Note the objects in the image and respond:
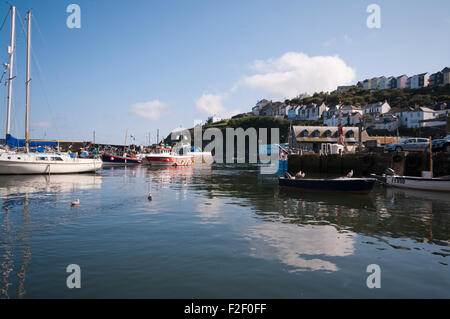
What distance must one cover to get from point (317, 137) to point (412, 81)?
11218cm

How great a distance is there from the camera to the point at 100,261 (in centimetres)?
865

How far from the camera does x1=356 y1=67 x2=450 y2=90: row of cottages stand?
13425 cm

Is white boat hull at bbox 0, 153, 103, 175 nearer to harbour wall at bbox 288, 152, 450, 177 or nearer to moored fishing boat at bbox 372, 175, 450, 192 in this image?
harbour wall at bbox 288, 152, 450, 177

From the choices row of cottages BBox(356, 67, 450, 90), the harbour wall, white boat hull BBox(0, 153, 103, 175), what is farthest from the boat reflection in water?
row of cottages BBox(356, 67, 450, 90)

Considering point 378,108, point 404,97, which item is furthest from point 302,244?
point 404,97

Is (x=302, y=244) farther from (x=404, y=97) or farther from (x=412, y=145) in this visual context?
(x=404, y=97)

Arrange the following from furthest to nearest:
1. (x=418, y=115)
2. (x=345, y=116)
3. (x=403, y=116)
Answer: (x=345, y=116), (x=403, y=116), (x=418, y=115)

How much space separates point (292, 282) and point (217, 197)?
592 inches

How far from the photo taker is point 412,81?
149 m

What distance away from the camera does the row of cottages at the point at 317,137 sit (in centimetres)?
6853

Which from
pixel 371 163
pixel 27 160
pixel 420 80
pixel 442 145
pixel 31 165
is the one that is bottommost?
pixel 31 165

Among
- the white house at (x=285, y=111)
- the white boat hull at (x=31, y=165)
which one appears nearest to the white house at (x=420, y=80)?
the white house at (x=285, y=111)

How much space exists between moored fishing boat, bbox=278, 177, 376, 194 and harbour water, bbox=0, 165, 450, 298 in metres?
4.48

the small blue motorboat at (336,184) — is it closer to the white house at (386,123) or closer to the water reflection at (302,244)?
the water reflection at (302,244)
